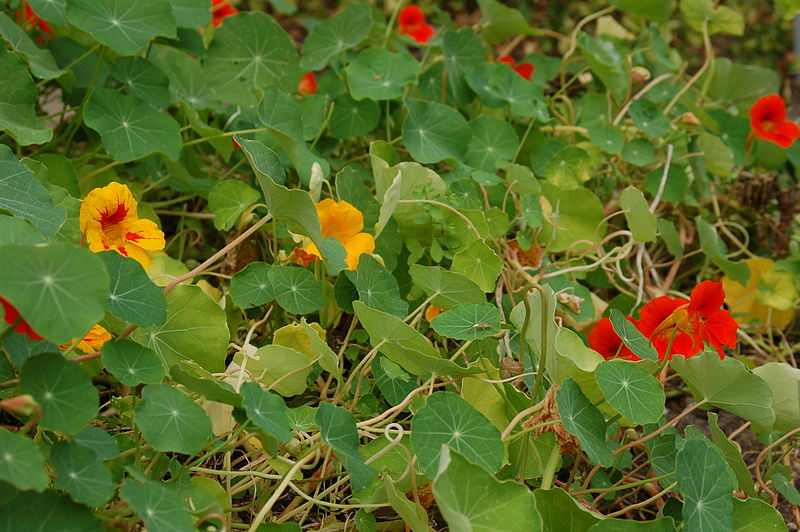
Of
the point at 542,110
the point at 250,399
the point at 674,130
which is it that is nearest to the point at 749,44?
the point at 674,130

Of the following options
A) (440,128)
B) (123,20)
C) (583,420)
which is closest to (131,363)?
(583,420)

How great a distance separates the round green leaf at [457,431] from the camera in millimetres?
923

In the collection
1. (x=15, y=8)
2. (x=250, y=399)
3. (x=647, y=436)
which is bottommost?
(x=647, y=436)

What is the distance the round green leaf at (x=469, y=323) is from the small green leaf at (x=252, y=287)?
0.93 feet

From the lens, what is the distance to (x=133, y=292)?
938mm

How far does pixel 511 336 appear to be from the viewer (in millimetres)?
1282

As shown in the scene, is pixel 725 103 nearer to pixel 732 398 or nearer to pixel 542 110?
pixel 542 110

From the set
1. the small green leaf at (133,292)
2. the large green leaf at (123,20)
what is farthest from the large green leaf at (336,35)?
the small green leaf at (133,292)

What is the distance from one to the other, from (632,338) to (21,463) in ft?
2.54

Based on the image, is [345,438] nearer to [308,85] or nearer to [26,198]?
[26,198]

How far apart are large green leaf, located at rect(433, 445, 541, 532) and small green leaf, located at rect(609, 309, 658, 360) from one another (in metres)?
0.33

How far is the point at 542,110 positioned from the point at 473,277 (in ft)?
1.84

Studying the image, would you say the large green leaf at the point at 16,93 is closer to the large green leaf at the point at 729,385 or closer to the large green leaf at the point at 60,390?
the large green leaf at the point at 60,390

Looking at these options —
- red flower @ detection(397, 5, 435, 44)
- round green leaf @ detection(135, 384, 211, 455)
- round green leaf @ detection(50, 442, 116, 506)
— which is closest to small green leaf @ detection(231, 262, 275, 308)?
round green leaf @ detection(135, 384, 211, 455)
